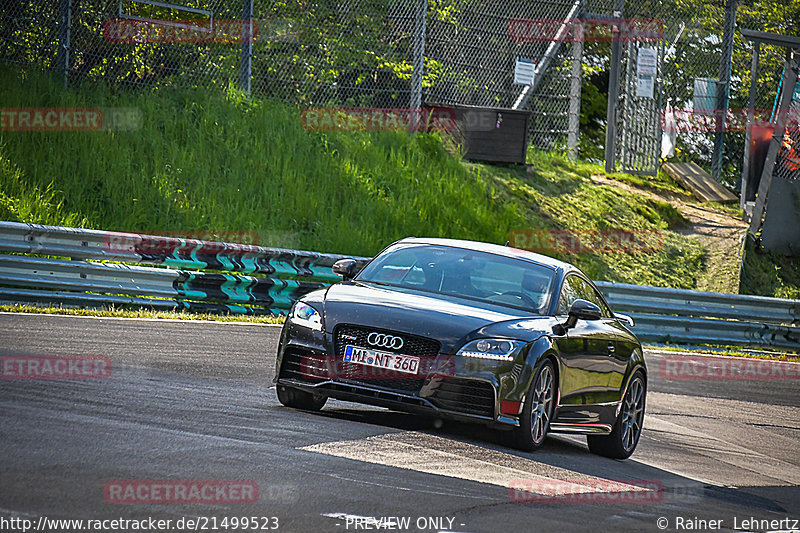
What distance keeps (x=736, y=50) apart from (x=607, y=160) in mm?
7298

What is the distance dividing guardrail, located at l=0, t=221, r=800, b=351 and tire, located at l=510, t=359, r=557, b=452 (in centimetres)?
723

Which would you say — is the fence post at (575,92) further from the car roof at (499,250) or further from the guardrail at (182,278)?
the car roof at (499,250)

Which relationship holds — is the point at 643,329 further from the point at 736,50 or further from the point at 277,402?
the point at 736,50

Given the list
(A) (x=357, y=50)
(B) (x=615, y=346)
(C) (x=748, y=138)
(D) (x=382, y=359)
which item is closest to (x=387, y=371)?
(D) (x=382, y=359)

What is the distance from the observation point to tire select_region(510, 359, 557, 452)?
8.28 m

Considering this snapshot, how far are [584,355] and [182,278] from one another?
710 cm

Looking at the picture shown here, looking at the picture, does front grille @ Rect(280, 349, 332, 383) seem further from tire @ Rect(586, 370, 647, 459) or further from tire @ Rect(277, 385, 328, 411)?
tire @ Rect(586, 370, 647, 459)

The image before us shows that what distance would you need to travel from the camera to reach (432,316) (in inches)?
328

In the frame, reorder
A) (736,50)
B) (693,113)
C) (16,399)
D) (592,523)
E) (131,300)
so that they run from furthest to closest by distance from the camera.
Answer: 1. (736,50)
2. (693,113)
3. (131,300)
4. (16,399)
5. (592,523)

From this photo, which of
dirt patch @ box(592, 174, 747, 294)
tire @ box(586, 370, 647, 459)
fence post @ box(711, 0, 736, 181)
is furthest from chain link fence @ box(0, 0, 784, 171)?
tire @ box(586, 370, 647, 459)

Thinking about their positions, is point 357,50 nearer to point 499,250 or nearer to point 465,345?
point 499,250

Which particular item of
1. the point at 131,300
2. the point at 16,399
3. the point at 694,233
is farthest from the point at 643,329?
the point at 16,399

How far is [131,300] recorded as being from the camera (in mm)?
14711

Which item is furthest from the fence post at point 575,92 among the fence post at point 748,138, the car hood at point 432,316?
the car hood at point 432,316
